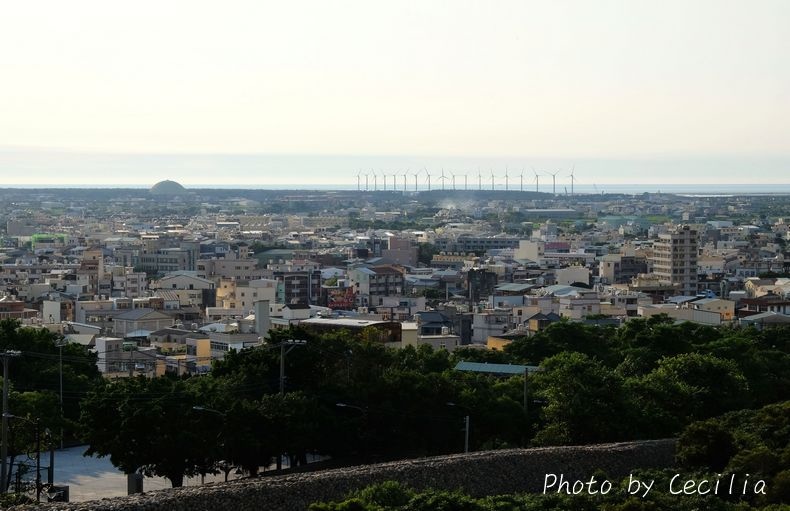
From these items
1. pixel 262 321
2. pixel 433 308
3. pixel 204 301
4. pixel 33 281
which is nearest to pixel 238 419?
pixel 262 321

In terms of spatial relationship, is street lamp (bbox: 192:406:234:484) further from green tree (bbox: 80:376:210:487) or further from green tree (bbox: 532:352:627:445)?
green tree (bbox: 532:352:627:445)

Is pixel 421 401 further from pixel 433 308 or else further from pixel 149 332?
pixel 433 308

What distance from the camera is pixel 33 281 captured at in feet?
186

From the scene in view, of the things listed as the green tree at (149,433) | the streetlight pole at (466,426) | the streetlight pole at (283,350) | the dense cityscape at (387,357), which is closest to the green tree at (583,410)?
the dense cityscape at (387,357)

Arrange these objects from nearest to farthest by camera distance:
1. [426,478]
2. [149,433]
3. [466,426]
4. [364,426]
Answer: [426,478], [149,433], [466,426], [364,426]

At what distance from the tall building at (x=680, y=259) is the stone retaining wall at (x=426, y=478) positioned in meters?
41.2

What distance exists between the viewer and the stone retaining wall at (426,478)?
1553 centimetres

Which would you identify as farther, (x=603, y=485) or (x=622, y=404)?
(x=622, y=404)

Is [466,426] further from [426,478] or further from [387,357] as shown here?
[426,478]

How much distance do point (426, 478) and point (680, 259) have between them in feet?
148

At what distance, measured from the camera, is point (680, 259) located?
6109 cm

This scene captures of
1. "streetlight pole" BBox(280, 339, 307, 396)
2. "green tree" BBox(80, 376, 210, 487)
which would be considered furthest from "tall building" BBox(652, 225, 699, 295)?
"green tree" BBox(80, 376, 210, 487)

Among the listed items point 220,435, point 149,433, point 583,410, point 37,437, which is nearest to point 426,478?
point 220,435

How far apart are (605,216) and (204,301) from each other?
95272 millimetres
